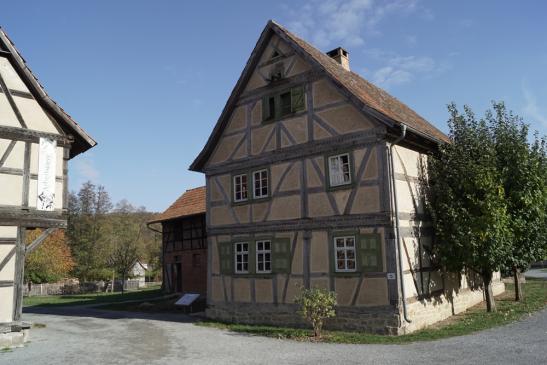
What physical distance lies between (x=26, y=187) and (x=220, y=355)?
7354 millimetres

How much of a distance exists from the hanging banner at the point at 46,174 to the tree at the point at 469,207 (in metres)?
12.3

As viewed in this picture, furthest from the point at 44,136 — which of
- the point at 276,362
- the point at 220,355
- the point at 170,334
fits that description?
the point at 276,362

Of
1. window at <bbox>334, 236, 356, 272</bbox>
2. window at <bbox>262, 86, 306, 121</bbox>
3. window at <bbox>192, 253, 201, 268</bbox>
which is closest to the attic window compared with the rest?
window at <bbox>262, 86, 306, 121</bbox>

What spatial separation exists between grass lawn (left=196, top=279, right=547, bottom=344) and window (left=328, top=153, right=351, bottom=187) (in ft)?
16.1

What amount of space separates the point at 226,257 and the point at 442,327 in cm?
857

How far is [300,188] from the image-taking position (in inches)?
661

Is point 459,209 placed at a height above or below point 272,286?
above

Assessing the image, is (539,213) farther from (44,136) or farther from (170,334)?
(44,136)

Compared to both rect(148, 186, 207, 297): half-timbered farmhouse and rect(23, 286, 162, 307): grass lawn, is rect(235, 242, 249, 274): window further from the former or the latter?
rect(23, 286, 162, 307): grass lawn

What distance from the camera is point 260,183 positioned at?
718 inches

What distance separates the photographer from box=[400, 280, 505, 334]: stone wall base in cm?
1436

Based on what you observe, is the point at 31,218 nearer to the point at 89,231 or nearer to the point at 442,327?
the point at 442,327

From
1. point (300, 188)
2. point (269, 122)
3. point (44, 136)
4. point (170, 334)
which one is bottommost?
point (170, 334)

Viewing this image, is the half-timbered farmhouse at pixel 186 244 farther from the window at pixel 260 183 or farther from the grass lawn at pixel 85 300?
the window at pixel 260 183
